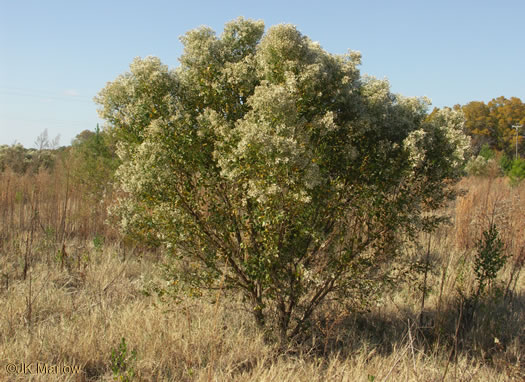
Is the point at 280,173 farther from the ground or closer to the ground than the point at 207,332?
farther from the ground

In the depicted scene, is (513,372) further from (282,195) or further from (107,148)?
(107,148)

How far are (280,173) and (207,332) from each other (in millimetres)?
1747

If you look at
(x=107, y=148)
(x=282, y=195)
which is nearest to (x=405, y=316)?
(x=282, y=195)

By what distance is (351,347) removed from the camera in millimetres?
4613

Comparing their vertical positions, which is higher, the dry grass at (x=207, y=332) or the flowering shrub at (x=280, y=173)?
the flowering shrub at (x=280, y=173)

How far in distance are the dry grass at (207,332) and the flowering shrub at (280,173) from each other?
18.7 inches

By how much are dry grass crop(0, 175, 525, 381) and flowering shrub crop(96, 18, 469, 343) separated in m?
0.48

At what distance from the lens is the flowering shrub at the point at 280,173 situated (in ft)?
12.1

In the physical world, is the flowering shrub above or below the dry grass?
above

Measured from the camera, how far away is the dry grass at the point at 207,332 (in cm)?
374

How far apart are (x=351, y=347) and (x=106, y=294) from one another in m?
2.92

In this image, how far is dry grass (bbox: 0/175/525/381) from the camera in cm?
374

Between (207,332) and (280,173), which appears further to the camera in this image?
(207,332)

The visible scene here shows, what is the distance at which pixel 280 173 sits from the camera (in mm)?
3471
